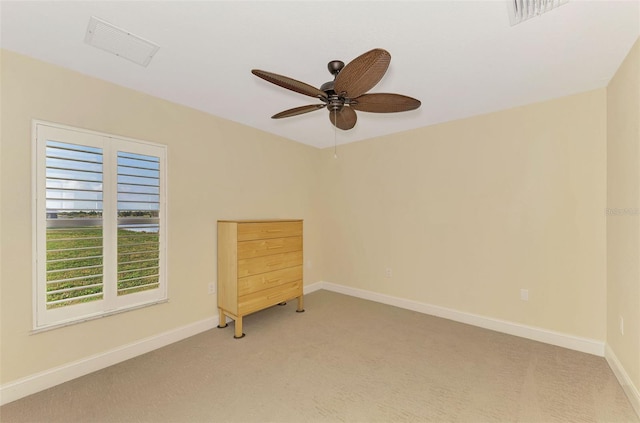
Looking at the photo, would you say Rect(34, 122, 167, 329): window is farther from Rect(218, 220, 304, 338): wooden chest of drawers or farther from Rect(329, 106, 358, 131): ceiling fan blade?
Rect(329, 106, 358, 131): ceiling fan blade

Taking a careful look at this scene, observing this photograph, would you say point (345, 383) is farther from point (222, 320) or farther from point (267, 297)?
point (222, 320)

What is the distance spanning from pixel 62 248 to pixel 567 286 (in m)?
4.41

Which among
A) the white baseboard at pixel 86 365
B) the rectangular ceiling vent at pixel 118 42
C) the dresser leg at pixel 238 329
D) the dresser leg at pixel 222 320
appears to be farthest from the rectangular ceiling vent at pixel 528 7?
the white baseboard at pixel 86 365

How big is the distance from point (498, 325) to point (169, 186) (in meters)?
3.79

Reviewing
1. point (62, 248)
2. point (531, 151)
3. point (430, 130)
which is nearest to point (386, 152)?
point (430, 130)

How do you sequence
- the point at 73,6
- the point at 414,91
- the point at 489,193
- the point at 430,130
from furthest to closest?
the point at 430,130
the point at 489,193
the point at 414,91
the point at 73,6

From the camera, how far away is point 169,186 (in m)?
2.73

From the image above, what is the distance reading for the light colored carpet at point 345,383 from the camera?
176 cm

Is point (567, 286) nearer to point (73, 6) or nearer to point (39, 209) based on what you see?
point (73, 6)

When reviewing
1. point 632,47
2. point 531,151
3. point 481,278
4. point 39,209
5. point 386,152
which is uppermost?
point 632,47

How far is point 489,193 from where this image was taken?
3.03 metres

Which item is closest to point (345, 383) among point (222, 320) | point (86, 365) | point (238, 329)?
point (238, 329)

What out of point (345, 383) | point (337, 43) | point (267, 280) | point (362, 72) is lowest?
point (345, 383)

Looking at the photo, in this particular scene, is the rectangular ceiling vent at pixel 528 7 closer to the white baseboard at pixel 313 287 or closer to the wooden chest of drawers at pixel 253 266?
the wooden chest of drawers at pixel 253 266
